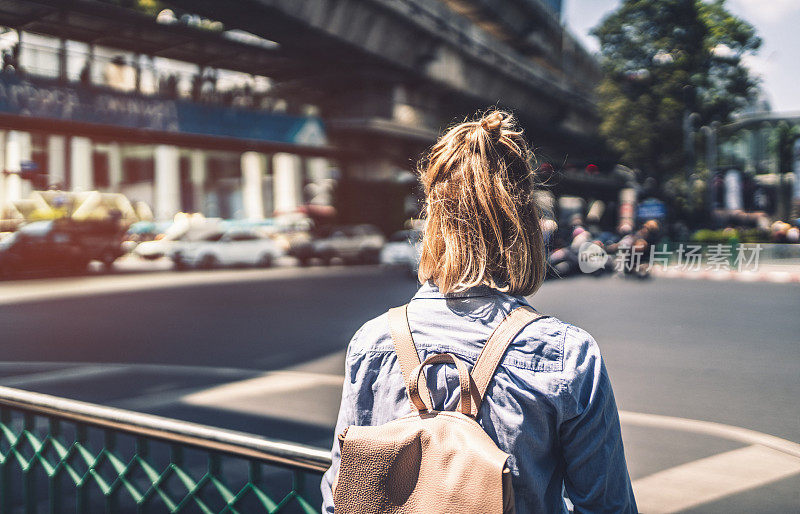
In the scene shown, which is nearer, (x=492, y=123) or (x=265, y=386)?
(x=492, y=123)

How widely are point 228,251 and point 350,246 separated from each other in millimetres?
4852

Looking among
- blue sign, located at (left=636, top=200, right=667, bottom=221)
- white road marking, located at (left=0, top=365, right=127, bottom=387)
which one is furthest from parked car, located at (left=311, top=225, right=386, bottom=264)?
blue sign, located at (left=636, top=200, right=667, bottom=221)

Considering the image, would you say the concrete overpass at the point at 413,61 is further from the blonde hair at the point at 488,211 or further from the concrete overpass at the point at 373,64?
the blonde hair at the point at 488,211

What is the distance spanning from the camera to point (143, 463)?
241cm

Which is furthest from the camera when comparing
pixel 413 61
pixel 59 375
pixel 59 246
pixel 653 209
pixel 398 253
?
pixel 413 61

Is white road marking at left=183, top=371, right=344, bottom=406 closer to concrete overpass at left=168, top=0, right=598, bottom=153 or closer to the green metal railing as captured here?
the green metal railing

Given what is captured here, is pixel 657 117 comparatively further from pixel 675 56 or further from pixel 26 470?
pixel 26 470

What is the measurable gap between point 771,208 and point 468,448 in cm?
253

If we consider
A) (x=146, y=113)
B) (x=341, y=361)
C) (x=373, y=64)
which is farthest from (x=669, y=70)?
(x=373, y=64)

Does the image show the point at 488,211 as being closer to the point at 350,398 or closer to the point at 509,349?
the point at 509,349

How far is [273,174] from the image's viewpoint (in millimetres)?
51719

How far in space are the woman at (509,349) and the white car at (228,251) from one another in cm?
2382

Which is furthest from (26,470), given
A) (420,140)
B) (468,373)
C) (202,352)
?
(420,140)

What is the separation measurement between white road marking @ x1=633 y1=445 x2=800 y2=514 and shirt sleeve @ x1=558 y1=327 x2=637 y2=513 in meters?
2.61
